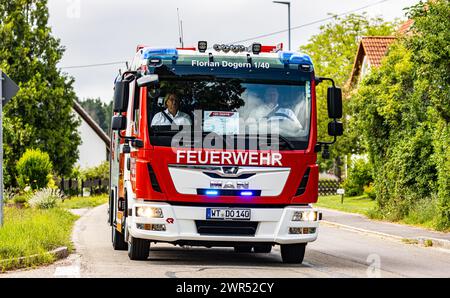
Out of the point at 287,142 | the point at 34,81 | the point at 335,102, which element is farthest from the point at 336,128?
the point at 34,81

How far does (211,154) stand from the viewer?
14992 mm

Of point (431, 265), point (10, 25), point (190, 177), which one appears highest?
point (10, 25)

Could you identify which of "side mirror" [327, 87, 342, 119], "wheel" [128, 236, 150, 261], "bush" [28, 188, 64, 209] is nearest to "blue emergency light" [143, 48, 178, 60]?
"side mirror" [327, 87, 342, 119]

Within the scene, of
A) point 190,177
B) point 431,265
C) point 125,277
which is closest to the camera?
point 125,277

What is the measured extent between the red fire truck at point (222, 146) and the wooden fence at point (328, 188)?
173 feet

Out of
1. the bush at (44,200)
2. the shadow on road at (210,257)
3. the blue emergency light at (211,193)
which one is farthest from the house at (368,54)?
the blue emergency light at (211,193)

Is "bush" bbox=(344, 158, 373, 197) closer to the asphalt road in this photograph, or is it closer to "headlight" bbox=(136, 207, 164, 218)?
the asphalt road

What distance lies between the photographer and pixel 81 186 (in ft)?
193

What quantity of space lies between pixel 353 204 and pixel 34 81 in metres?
20.0

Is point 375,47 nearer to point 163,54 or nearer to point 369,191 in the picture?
point 369,191

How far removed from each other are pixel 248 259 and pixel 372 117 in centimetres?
1552
